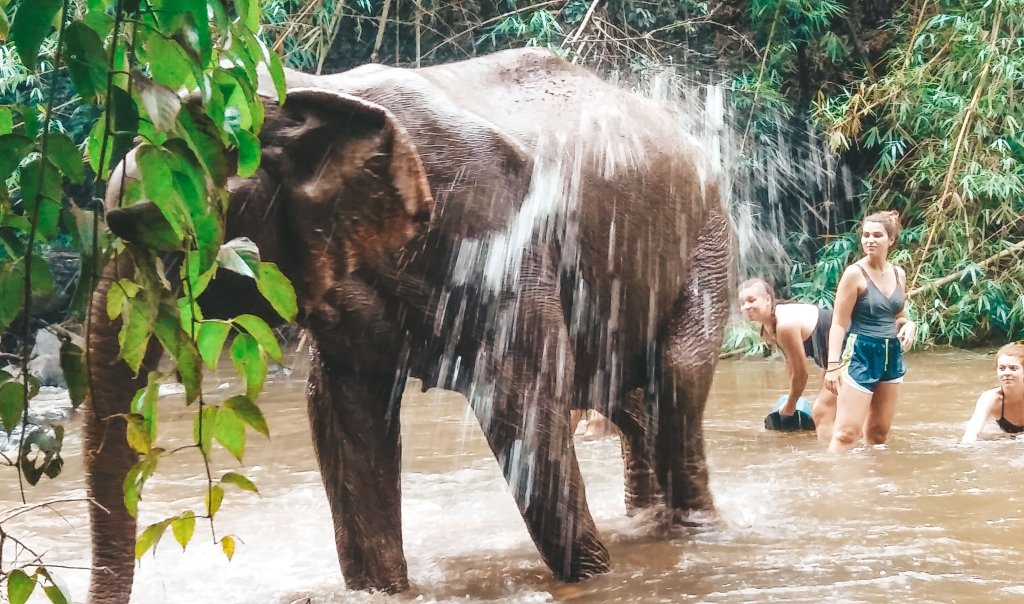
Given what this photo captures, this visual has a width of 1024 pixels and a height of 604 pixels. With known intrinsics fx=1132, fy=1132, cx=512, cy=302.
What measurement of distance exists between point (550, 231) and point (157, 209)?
214 centimetres

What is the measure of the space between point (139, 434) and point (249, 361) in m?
0.14

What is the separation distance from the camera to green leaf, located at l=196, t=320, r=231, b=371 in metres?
1.11

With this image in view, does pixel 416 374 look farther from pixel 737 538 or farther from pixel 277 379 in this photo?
pixel 277 379

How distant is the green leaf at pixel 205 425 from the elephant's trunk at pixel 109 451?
3.31 ft

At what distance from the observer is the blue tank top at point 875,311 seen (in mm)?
5273

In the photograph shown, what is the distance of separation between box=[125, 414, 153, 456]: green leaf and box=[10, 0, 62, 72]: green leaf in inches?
14.6

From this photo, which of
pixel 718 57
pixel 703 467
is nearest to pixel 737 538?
pixel 703 467

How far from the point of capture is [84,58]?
38.4 inches

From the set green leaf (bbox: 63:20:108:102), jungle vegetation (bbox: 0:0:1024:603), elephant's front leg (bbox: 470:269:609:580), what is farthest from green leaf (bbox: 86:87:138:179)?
jungle vegetation (bbox: 0:0:1024:603)

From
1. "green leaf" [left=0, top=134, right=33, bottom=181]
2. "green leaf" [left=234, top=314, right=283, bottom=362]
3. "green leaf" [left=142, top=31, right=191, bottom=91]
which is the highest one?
"green leaf" [left=142, top=31, right=191, bottom=91]

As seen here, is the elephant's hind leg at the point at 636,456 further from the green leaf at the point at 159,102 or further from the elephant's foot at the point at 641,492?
the green leaf at the point at 159,102

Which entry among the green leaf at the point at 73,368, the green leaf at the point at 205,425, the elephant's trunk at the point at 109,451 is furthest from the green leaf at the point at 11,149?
the elephant's trunk at the point at 109,451

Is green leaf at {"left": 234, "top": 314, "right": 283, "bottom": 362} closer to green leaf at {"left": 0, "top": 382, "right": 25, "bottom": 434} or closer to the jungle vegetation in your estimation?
green leaf at {"left": 0, "top": 382, "right": 25, "bottom": 434}

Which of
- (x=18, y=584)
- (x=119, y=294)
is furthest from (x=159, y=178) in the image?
(x=18, y=584)
